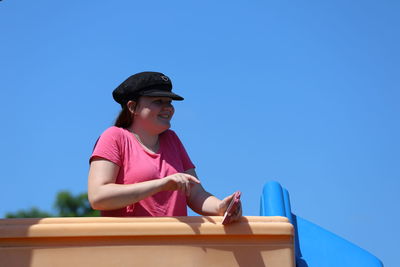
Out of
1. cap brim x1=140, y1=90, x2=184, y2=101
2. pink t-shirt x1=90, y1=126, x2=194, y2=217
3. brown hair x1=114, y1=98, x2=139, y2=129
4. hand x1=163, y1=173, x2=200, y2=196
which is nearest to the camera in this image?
hand x1=163, y1=173, x2=200, y2=196

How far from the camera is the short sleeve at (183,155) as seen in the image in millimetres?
3496

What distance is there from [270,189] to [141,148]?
1.39 metres

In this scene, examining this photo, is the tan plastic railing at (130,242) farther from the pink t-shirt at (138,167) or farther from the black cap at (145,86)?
the black cap at (145,86)

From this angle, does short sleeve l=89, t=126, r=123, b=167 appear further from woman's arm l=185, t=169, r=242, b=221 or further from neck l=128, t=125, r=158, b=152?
woman's arm l=185, t=169, r=242, b=221

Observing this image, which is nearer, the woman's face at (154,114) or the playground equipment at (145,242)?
the playground equipment at (145,242)

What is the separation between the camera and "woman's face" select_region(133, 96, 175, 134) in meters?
3.32

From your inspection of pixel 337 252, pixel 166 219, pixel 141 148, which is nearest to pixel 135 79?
pixel 141 148

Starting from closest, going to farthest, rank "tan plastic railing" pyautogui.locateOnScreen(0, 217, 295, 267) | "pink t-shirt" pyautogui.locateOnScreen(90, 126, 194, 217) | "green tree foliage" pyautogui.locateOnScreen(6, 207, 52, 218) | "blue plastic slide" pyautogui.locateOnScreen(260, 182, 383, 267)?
"tan plastic railing" pyautogui.locateOnScreen(0, 217, 295, 267)
"pink t-shirt" pyautogui.locateOnScreen(90, 126, 194, 217)
"blue plastic slide" pyautogui.locateOnScreen(260, 182, 383, 267)
"green tree foliage" pyautogui.locateOnScreen(6, 207, 52, 218)

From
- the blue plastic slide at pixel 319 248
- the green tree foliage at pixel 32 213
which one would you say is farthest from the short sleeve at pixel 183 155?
the green tree foliage at pixel 32 213

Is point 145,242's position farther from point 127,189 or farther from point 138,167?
point 138,167

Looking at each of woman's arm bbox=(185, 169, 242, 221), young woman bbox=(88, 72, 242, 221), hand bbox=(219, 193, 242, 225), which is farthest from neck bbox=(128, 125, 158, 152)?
hand bbox=(219, 193, 242, 225)

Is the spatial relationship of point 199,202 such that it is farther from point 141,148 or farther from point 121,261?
point 121,261

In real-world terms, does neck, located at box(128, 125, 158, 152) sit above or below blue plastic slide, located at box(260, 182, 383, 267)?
above

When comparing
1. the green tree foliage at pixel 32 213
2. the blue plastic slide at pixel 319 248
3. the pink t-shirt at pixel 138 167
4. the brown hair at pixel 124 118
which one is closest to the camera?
the pink t-shirt at pixel 138 167
